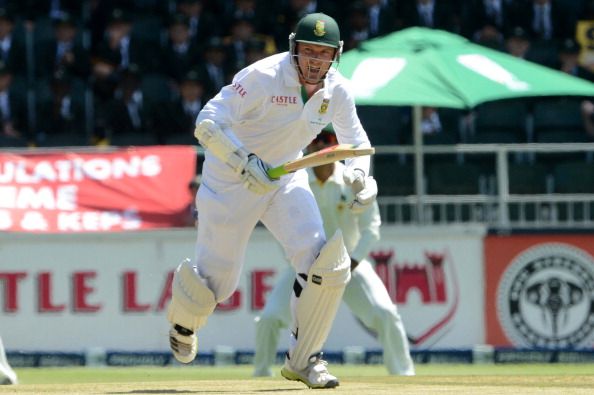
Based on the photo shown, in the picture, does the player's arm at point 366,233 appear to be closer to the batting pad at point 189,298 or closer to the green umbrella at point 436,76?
the green umbrella at point 436,76

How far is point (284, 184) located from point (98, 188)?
239 inches

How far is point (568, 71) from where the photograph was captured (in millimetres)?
16234

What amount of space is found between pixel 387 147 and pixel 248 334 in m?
2.05

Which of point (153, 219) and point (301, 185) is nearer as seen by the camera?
point (301, 185)

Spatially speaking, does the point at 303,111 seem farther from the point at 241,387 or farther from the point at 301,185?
the point at 241,387

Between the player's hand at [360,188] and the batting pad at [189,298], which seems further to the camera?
the batting pad at [189,298]

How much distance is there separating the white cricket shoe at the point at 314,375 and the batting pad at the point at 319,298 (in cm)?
3

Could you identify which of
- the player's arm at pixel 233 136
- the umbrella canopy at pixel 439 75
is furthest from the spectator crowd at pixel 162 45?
the player's arm at pixel 233 136

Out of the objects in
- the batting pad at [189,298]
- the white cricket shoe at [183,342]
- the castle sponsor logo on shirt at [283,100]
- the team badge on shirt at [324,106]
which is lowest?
the white cricket shoe at [183,342]

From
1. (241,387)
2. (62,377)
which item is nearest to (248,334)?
(62,377)

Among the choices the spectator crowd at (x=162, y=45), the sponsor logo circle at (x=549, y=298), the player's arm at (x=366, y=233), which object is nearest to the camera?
the player's arm at (x=366, y=233)

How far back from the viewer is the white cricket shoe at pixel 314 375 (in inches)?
338

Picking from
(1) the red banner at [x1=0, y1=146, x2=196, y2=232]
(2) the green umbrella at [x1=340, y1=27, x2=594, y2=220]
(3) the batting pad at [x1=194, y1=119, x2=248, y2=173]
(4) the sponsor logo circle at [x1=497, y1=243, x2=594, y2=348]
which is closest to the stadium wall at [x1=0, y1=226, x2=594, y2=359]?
(4) the sponsor logo circle at [x1=497, y1=243, x2=594, y2=348]

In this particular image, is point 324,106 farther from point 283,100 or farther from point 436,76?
point 436,76
